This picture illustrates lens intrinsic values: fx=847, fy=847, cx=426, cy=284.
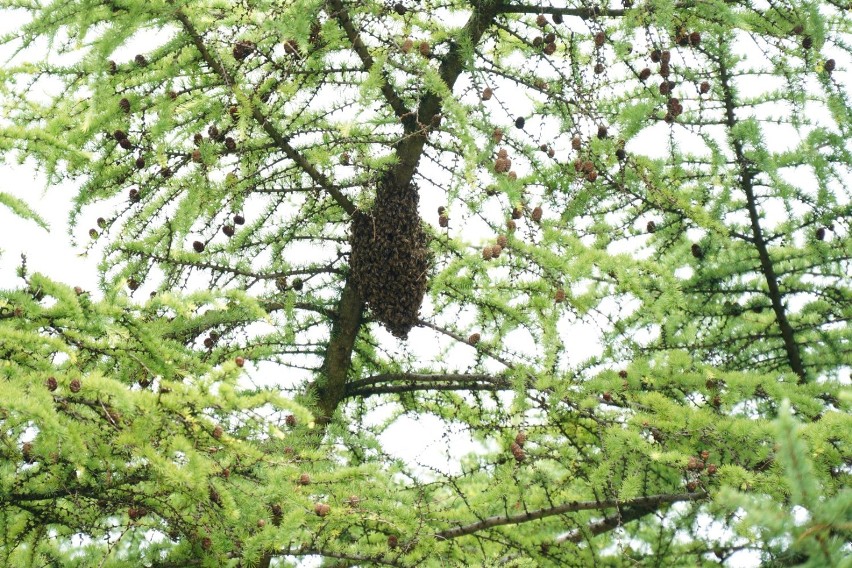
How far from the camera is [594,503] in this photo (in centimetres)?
409

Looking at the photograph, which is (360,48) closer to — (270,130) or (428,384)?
(270,130)

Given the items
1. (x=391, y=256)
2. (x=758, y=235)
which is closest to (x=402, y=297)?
(x=391, y=256)

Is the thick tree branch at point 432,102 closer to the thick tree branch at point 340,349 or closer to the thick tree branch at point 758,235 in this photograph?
the thick tree branch at point 340,349

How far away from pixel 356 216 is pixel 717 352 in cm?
245

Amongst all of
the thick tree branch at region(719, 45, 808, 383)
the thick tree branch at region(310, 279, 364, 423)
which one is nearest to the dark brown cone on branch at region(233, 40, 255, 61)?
the thick tree branch at region(310, 279, 364, 423)

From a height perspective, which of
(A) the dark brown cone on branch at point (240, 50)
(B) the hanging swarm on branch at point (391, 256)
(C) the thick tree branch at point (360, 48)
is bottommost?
(B) the hanging swarm on branch at point (391, 256)

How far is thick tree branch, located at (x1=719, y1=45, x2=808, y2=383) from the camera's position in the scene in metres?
4.84

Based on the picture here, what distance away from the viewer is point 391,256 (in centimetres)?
452

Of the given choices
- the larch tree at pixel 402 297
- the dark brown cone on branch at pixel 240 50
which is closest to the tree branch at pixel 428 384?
the larch tree at pixel 402 297

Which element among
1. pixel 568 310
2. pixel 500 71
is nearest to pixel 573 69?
pixel 500 71

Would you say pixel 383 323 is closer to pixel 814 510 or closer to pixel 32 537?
pixel 32 537

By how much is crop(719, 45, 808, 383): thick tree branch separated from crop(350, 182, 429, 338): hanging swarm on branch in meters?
1.87

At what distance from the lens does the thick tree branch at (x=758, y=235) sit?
4840 mm

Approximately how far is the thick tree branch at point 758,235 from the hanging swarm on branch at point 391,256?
6.14ft
